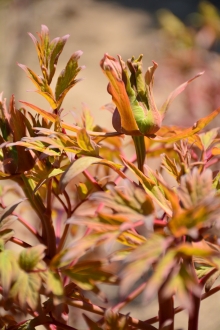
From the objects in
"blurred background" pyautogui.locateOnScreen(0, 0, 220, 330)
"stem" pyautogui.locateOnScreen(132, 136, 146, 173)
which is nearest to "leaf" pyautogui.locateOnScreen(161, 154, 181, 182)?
"stem" pyautogui.locateOnScreen(132, 136, 146, 173)

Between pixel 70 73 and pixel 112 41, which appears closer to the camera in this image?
pixel 70 73

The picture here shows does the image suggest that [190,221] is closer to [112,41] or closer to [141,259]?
[141,259]

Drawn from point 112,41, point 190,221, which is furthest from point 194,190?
point 112,41

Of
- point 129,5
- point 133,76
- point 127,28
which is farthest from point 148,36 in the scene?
point 133,76

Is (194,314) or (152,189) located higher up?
(152,189)

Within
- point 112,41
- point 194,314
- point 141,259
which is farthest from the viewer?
point 112,41

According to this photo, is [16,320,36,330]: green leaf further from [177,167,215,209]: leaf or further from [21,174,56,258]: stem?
[177,167,215,209]: leaf
